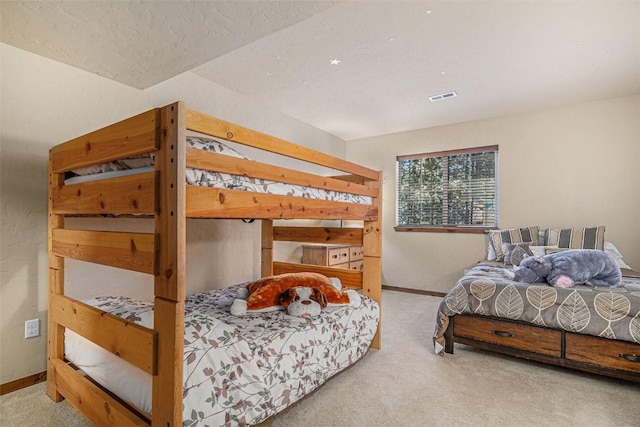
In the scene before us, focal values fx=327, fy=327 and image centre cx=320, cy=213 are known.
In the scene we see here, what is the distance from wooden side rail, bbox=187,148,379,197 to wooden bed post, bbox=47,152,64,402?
114 centimetres

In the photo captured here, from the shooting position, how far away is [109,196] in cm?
142

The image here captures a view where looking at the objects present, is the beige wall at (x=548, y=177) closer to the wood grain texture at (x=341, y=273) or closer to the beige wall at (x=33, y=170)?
the wood grain texture at (x=341, y=273)

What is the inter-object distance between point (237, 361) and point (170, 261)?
0.59 m

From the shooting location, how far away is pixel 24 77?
205 centimetres

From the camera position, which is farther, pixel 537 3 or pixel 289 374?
pixel 537 3

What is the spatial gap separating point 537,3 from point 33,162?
3.28 meters

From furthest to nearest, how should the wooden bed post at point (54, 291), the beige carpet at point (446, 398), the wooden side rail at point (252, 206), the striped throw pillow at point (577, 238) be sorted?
the striped throw pillow at point (577, 238), the wooden bed post at point (54, 291), the beige carpet at point (446, 398), the wooden side rail at point (252, 206)

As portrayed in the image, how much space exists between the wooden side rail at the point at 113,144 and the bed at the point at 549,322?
2.33m

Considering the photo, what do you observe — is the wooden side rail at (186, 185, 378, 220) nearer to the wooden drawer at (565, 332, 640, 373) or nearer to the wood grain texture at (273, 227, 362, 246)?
the wood grain texture at (273, 227, 362, 246)

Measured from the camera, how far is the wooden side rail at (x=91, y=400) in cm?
133

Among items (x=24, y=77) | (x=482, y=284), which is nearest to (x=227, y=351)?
(x=482, y=284)

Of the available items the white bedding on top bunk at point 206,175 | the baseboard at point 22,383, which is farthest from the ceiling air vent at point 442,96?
the baseboard at point 22,383

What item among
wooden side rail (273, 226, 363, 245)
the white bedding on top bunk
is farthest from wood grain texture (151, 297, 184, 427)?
wooden side rail (273, 226, 363, 245)

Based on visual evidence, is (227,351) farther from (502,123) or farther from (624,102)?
(624,102)
